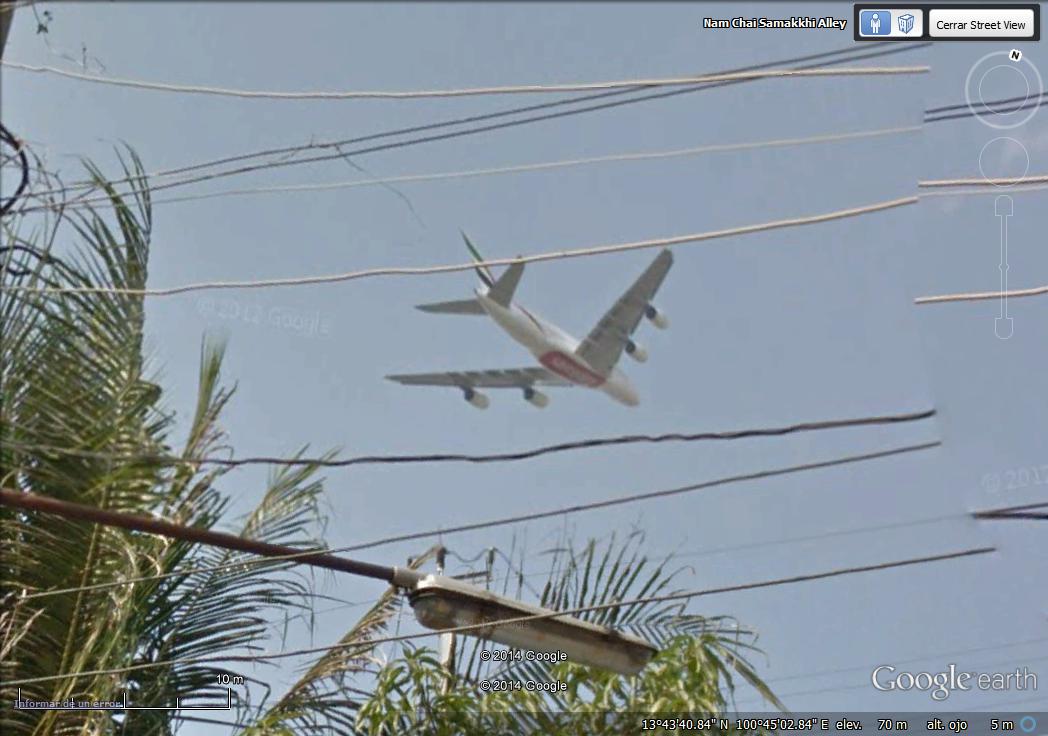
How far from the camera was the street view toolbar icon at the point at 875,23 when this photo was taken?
26.6 ft

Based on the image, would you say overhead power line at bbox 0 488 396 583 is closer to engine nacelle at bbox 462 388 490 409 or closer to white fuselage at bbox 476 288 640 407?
engine nacelle at bbox 462 388 490 409

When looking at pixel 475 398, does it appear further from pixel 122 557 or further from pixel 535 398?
pixel 122 557

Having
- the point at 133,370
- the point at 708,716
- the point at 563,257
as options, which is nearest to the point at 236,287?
the point at 563,257

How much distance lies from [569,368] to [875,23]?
22.3 meters

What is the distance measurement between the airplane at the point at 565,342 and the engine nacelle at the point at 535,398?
16.8 ft

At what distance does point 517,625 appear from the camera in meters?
9.02

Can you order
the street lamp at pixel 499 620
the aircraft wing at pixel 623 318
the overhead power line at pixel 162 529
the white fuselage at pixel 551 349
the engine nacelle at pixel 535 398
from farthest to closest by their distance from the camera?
the aircraft wing at pixel 623 318 → the white fuselage at pixel 551 349 → the engine nacelle at pixel 535 398 → the street lamp at pixel 499 620 → the overhead power line at pixel 162 529

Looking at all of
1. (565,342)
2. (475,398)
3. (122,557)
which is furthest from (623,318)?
(122,557)

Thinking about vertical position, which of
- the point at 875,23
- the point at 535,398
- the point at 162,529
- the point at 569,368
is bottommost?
the point at 162,529

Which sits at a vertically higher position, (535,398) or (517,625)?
(535,398)

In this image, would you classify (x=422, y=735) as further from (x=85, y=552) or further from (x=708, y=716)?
(x=85, y=552)

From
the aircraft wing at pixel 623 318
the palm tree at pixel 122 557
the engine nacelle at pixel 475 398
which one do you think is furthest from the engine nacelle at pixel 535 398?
the aircraft wing at pixel 623 318

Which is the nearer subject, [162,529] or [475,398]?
[162,529]

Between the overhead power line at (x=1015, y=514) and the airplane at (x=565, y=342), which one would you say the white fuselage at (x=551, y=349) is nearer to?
the airplane at (x=565, y=342)
